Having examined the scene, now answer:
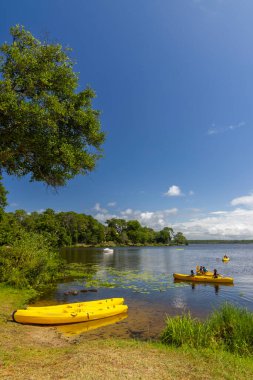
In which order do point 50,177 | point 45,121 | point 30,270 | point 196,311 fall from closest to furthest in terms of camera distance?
point 45,121
point 50,177
point 196,311
point 30,270

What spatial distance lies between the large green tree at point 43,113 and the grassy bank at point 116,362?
847 centimetres

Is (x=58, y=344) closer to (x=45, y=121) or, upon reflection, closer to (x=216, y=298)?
(x=45, y=121)

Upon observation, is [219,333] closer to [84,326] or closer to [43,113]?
[84,326]

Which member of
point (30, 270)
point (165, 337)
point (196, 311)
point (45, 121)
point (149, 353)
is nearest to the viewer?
point (149, 353)

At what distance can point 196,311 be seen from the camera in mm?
21703

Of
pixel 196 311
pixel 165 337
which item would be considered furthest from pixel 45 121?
pixel 196 311

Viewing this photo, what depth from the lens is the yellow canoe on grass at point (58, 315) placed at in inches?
615

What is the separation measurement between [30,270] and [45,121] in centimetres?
1801

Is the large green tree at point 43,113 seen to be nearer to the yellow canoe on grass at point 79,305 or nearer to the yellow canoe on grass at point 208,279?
the yellow canoe on grass at point 79,305

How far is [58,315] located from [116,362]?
8.34 m

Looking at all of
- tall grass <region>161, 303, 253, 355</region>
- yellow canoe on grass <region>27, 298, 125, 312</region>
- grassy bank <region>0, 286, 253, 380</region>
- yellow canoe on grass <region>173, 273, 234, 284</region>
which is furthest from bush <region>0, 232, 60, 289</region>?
yellow canoe on grass <region>173, 273, 234, 284</region>

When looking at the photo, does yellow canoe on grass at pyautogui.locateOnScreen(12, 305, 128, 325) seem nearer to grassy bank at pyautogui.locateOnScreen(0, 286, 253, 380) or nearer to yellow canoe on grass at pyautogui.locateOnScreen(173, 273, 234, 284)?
grassy bank at pyautogui.locateOnScreen(0, 286, 253, 380)

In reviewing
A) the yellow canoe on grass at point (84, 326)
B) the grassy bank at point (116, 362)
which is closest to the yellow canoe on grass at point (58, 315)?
the yellow canoe on grass at point (84, 326)

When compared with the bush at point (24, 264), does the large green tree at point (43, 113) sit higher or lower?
higher
